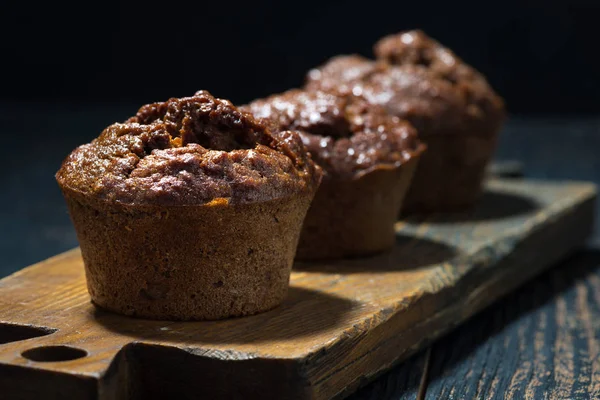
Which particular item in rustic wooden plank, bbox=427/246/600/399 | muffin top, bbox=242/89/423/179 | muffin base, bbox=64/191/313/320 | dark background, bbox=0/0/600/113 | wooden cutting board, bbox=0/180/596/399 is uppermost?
dark background, bbox=0/0/600/113

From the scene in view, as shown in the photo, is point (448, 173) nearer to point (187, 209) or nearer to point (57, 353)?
point (187, 209)

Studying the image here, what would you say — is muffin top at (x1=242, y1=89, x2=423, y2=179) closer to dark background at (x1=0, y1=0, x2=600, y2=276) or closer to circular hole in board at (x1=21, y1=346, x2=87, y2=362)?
circular hole in board at (x1=21, y1=346, x2=87, y2=362)

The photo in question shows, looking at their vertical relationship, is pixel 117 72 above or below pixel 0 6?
below

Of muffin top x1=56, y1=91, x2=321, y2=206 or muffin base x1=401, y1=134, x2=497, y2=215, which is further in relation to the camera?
muffin base x1=401, y1=134, x2=497, y2=215

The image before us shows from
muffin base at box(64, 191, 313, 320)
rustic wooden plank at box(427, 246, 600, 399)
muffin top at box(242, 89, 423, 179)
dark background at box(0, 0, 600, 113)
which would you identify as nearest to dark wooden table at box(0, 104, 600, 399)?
rustic wooden plank at box(427, 246, 600, 399)

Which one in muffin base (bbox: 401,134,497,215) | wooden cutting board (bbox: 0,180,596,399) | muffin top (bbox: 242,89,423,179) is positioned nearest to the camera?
wooden cutting board (bbox: 0,180,596,399)

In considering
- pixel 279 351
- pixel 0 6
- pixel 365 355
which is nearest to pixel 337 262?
pixel 365 355

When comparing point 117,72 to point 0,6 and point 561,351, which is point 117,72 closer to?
point 0,6
